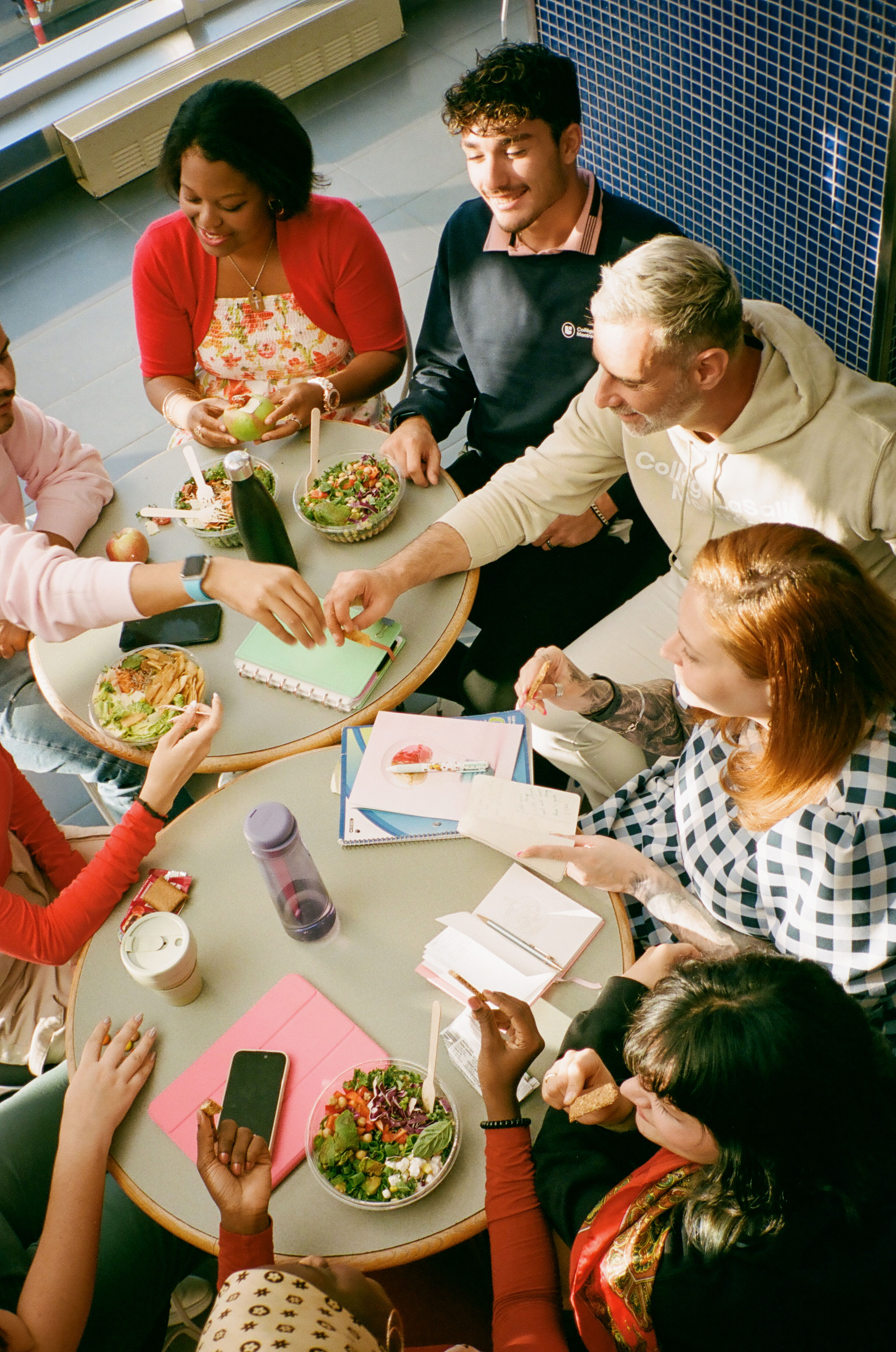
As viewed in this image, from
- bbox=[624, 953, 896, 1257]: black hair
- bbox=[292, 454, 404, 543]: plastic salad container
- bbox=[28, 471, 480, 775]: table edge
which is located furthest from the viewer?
bbox=[292, 454, 404, 543]: plastic salad container

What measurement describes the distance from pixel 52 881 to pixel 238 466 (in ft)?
3.00

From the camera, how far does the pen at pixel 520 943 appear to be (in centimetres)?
151

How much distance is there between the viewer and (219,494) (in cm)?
215

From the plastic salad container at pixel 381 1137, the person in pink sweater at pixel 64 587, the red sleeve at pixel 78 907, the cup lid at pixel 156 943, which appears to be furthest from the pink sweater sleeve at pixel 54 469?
the plastic salad container at pixel 381 1137

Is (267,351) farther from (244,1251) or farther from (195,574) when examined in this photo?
(244,1251)

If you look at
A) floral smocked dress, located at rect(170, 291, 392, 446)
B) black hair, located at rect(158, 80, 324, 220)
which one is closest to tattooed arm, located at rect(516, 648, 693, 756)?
floral smocked dress, located at rect(170, 291, 392, 446)

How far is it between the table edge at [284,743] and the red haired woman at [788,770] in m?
0.44

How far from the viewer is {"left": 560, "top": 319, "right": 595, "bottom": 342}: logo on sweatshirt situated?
2340mm

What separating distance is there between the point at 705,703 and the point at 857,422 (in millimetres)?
637

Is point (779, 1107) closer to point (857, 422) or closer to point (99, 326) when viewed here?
point (857, 422)

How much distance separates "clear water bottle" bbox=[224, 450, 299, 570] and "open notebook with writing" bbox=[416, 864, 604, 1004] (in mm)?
704

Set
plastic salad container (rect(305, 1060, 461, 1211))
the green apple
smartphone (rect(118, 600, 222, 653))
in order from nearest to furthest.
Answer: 1. plastic salad container (rect(305, 1060, 461, 1211))
2. smartphone (rect(118, 600, 222, 653))
3. the green apple

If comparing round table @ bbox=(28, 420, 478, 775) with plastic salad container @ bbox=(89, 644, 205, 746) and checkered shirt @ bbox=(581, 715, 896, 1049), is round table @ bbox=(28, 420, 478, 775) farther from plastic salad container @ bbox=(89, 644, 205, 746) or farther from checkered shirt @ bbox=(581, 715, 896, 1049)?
checkered shirt @ bbox=(581, 715, 896, 1049)

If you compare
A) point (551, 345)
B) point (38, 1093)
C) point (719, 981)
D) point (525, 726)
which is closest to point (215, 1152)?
point (38, 1093)
